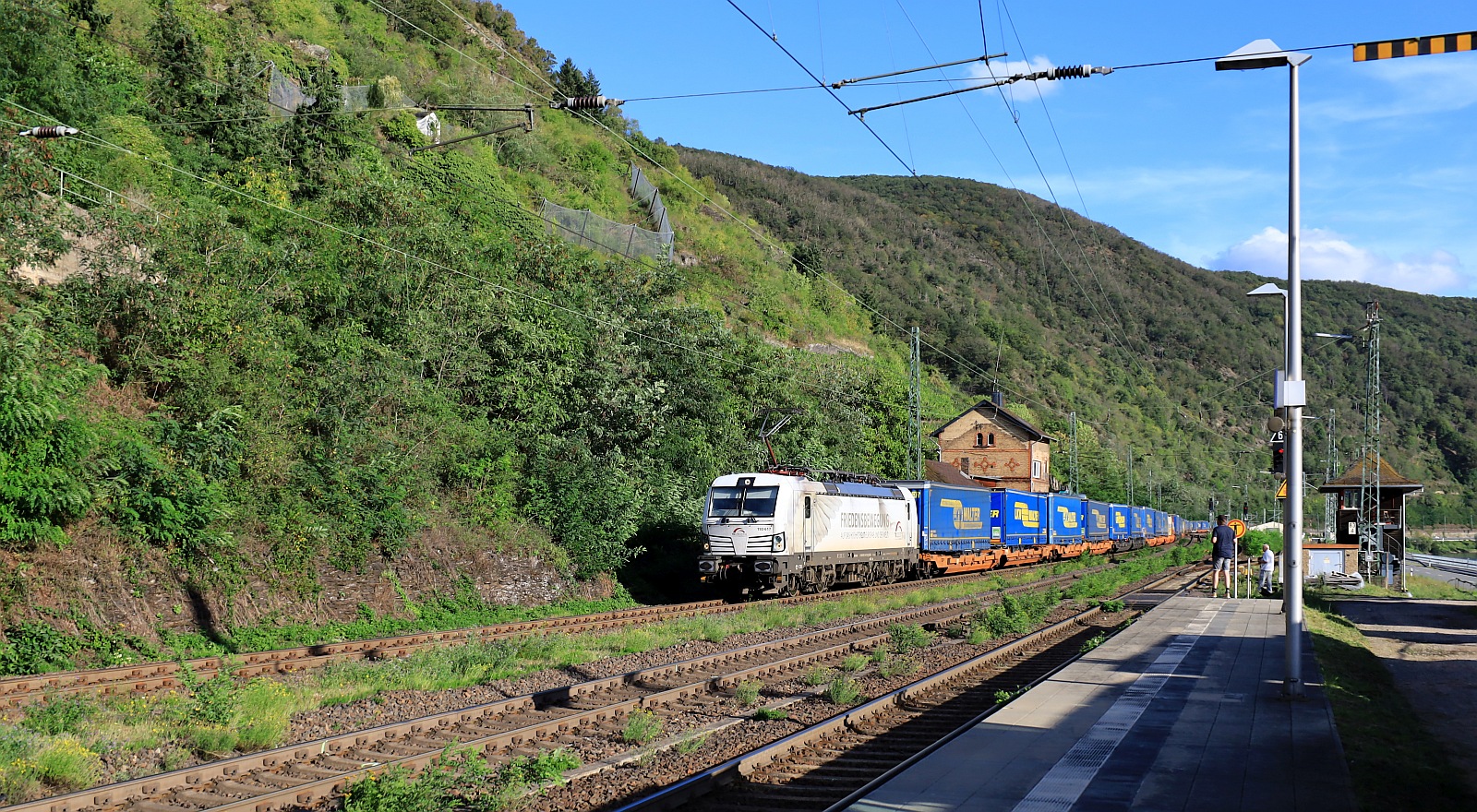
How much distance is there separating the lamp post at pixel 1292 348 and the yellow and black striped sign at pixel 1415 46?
5.56ft

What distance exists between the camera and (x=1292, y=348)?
13.8 meters

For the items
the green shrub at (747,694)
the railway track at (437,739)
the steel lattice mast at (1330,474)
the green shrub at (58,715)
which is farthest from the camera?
the steel lattice mast at (1330,474)

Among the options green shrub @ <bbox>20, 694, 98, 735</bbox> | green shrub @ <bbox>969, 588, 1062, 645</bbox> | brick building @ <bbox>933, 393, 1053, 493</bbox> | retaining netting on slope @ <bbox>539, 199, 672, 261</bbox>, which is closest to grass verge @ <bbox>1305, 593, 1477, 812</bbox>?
green shrub @ <bbox>969, 588, 1062, 645</bbox>

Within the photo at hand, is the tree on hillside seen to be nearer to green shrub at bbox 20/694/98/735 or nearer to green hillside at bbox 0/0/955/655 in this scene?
green hillside at bbox 0/0/955/655

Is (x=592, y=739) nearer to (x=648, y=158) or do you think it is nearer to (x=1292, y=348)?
(x=1292, y=348)

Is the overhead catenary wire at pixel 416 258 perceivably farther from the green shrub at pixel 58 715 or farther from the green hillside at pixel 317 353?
the green shrub at pixel 58 715

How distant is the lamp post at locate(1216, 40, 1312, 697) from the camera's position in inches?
505

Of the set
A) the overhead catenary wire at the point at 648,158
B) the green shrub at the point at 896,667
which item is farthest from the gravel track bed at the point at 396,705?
the overhead catenary wire at the point at 648,158

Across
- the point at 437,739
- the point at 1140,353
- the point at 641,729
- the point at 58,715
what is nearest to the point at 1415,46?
the point at 641,729

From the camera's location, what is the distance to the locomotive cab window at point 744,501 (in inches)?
1011

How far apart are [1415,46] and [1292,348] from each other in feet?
14.2

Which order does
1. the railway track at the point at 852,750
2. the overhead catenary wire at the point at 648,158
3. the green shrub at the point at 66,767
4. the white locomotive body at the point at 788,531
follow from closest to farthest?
1. the green shrub at the point at 66,767
2. the railway track at the point at 852,750
3. the white locomotive body at the point at 788,531
4. the overhead catenary wire at the point at 648,158

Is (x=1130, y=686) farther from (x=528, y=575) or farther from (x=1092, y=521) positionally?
(x=1092, y=521)

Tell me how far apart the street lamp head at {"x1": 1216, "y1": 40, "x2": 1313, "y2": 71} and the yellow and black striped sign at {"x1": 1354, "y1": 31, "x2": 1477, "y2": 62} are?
164cm
